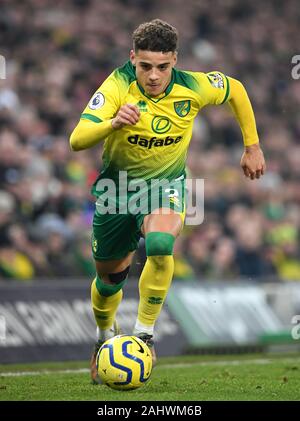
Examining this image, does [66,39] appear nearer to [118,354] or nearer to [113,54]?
[113,54]

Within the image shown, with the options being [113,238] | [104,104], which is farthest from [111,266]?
[104,104]

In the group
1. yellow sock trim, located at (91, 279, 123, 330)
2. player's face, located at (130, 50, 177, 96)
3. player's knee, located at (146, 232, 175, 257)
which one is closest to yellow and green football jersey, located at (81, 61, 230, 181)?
player's face, located at (130, 50, 177, 96)

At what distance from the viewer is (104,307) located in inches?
388

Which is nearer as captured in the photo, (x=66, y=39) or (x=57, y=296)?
(x=57, y=296)

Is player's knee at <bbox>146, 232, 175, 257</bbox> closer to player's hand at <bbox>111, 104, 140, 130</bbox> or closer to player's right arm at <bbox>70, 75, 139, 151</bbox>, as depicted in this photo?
player's right arm at <bbox>70, 75, 139, 151</bbox>

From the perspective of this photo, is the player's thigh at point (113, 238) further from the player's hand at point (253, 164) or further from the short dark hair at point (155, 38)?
the short dark hair at point (155, 38)

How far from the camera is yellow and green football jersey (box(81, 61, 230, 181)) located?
9078 millimetres

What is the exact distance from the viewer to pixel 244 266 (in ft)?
57.9

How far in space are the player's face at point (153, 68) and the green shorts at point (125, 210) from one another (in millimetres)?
855

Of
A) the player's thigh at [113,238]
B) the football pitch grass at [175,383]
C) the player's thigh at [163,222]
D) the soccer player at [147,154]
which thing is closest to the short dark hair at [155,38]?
the soccer player at [147,154]

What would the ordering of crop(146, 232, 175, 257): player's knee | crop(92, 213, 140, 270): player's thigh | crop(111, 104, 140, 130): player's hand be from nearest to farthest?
1. crop(111, 104, 140, 130): player's hand
2. crop(146, 232, 175, 257): player's knee
3. crop(92, 213, 140, 270): player's thigh
